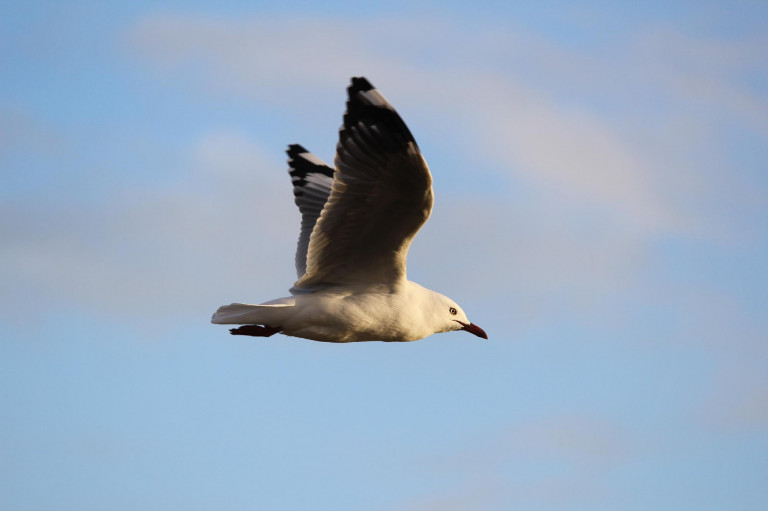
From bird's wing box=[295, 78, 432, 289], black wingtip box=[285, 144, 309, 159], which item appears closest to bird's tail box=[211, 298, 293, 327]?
bird's wing box=[295, 78, 432, 289]

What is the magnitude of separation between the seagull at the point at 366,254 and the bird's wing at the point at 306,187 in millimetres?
1394

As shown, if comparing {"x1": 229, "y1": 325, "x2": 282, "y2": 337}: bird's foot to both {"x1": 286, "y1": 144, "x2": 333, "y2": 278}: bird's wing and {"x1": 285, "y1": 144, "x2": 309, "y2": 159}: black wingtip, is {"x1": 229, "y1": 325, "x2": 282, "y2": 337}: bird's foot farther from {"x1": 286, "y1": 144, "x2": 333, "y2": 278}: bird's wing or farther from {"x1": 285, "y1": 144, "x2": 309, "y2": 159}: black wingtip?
{"x1": 285, "y1": 144, "x2": 309, "y2": 159}: black wingtip

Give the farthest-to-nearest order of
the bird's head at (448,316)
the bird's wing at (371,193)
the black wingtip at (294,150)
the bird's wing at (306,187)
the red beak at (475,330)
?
the black wingtip at (294,150)
the bird's wing at (306,187)
the red beak at (475,330)
the bird's head at (448,316)
the bird's wing at (371,193)

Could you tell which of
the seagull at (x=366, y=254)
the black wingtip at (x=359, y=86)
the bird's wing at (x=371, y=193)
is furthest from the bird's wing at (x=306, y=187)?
the black wingtip at (x=359, y=86)

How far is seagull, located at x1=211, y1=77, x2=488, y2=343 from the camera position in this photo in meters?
10.1

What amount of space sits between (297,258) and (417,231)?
2617mm

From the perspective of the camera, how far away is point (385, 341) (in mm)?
11742

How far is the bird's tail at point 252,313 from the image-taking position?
1112 centimetres

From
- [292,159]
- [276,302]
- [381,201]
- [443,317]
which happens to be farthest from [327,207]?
[292,159]

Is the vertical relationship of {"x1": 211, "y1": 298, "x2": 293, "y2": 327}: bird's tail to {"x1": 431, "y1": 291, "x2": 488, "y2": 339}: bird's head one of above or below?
below

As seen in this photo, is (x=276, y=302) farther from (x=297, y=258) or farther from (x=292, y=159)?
(x=292, y=159)

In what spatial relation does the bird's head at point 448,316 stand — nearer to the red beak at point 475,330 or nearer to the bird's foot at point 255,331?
the red beak at point 475,330

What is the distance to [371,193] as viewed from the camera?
409 inches

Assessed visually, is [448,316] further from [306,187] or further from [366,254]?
[306,187]
